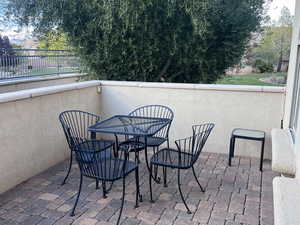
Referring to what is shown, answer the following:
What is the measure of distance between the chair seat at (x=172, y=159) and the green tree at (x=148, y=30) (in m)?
2.26

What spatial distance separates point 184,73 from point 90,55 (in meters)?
1.89

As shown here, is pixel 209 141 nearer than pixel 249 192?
No

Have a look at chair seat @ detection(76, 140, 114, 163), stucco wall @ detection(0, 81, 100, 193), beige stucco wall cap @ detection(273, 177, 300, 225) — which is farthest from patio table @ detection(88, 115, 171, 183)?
beige stucco wall cap @ detection(273, 177, 300, 225)

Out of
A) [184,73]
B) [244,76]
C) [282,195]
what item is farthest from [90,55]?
[244,76]

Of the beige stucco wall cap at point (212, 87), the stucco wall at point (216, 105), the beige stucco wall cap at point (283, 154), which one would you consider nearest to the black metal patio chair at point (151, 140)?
the stucco wall at point (216, 105)

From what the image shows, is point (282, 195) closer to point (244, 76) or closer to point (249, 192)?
point (249, 192)

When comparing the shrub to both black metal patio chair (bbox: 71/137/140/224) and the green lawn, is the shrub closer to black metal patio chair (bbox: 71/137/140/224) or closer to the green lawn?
the green lawn

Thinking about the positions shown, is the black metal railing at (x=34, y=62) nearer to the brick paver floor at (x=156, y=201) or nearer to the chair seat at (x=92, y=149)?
the chair seat at (x=92, y=149)

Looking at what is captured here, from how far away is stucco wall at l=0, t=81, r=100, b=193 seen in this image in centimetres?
289

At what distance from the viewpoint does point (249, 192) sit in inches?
114

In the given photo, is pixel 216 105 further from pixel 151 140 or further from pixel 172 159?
pixel 172 159

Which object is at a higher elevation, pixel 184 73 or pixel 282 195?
pixel 184 73

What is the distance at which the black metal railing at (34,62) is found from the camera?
6270 mm

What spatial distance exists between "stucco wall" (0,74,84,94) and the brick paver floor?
3.55m
